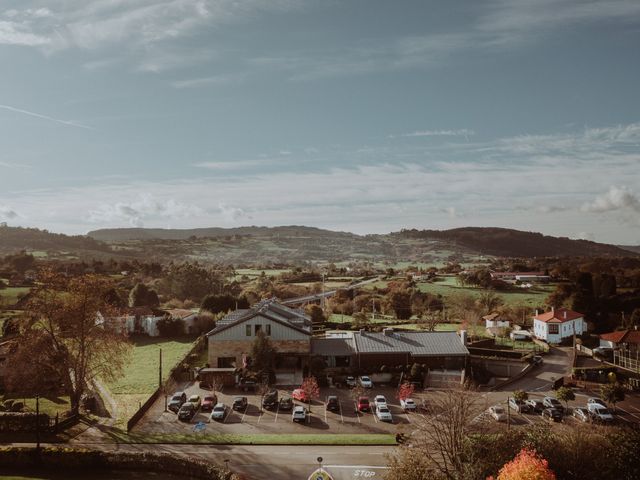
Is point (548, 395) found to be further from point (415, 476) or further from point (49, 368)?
point (49, 368)

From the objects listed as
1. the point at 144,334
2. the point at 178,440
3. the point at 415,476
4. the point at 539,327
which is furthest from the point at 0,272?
the point at 415,476

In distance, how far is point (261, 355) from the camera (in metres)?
53.3

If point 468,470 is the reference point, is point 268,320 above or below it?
above

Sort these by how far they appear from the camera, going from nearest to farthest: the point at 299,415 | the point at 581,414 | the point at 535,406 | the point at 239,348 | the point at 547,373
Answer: the point at 299,415, the point at 581,414, the point at 535,406, the point at 239,348, the point at 547,373

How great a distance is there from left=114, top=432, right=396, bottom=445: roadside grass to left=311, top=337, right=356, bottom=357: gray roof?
58.7 feet

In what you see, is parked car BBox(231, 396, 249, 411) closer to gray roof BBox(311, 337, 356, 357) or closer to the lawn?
the lawn

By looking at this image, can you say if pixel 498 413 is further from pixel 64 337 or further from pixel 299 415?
pixel 64 337

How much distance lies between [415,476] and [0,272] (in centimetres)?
13125

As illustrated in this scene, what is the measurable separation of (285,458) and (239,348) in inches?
867

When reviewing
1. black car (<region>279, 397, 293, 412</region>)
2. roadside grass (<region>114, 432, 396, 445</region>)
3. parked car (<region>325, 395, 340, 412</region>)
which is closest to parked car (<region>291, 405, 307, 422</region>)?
black car (<region>279, 397, 293, 412</region>)

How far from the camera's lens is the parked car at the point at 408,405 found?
4428cm

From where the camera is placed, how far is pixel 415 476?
26562 millimetres

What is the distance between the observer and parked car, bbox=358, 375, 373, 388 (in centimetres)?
5064

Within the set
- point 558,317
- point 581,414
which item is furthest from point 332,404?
point 558,317
